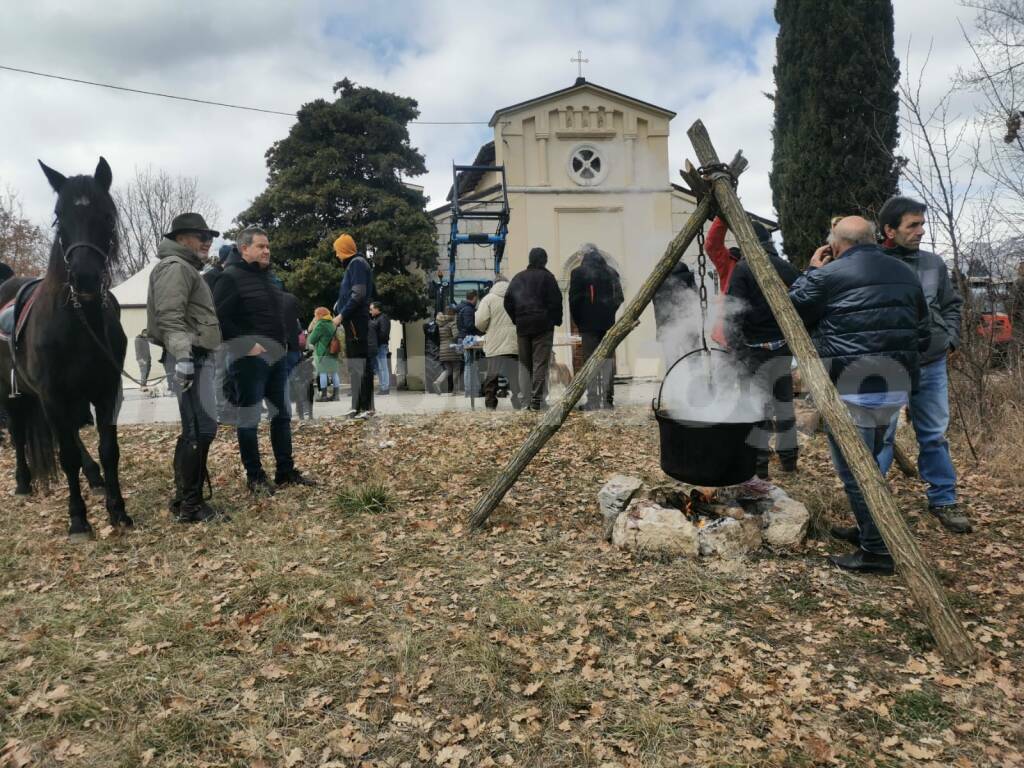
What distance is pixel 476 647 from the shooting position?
11.5 ft

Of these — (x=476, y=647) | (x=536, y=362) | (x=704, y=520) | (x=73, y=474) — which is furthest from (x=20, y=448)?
Answer: (x=704, y=520)

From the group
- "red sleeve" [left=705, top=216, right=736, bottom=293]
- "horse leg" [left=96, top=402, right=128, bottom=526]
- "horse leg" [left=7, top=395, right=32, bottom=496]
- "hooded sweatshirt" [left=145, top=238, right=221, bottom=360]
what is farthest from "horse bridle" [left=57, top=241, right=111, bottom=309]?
"red sleeve" [left=705, top=216, right=736, bottom=293]

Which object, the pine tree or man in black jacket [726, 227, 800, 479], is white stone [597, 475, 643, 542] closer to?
man in black jacket [726, 227, 800, 479]

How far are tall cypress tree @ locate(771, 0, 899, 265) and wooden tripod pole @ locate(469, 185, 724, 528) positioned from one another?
9858mm

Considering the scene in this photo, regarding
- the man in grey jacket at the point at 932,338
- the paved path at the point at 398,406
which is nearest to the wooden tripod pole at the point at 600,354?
the man in grey jacket at the point at 932,338

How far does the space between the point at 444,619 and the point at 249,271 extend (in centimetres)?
349

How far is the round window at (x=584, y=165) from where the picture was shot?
20.3 meters

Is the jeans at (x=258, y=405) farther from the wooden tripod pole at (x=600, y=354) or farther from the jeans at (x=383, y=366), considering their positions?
the jeans at (x=383, y=366)

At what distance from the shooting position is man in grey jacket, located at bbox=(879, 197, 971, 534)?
4.80m

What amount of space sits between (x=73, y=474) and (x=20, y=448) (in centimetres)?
212

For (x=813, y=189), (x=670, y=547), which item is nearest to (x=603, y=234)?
(x=813, y=189)

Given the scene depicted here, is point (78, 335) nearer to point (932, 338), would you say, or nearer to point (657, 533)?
point (657, 533)

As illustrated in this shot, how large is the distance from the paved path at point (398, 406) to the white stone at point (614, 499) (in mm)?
4678

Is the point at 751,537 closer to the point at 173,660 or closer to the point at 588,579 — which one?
the point at 588,579
